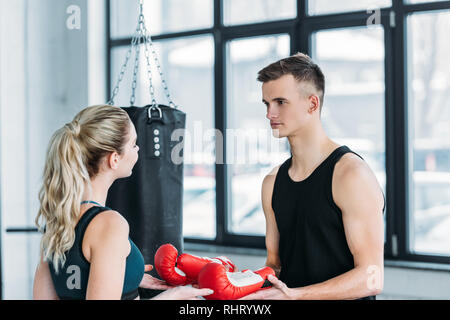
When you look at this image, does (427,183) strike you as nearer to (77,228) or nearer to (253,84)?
(253,84)

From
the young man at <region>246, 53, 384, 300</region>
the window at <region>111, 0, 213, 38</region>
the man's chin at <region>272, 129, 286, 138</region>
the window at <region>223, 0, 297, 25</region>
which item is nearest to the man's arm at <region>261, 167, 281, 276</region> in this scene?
the young man at <region>246, 53, 384, 300</region>

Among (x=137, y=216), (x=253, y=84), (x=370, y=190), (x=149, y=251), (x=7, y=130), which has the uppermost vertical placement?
(x=253, y=84)

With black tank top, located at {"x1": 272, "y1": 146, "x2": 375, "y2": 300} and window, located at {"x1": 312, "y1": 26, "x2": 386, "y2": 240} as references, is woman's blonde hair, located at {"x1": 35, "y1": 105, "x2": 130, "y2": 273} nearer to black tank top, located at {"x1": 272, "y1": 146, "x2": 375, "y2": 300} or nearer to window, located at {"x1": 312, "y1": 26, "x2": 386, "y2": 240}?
black tank top, located at {"x1": 272, "y1": 146, "x2": 375, "y2": 300}

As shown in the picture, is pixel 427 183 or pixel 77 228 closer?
pixel 77 228

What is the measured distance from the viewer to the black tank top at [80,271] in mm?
1357

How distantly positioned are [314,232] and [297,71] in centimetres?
56

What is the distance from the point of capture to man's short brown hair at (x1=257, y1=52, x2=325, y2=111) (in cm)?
178

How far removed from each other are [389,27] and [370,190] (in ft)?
6.62

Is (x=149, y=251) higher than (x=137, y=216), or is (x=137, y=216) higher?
(x=137, y=216)

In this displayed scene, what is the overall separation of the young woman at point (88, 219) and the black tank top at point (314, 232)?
42 cm

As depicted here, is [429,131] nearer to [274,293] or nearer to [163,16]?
[274,293]

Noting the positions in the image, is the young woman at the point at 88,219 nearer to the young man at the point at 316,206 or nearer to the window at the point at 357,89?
the young man at the point at 316,206
